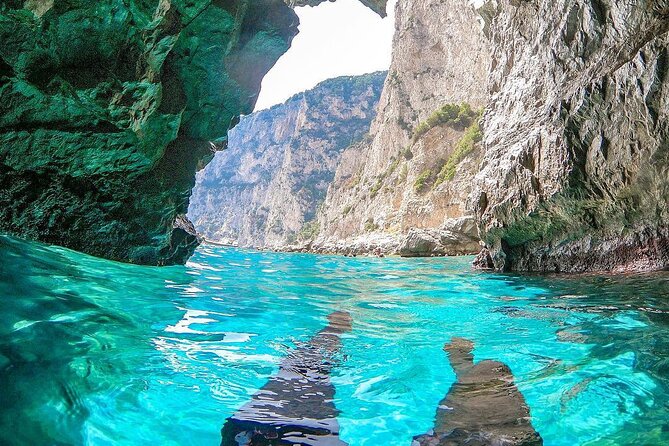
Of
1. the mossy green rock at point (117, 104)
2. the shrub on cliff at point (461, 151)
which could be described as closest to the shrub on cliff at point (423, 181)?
the shrub on cliff at point (461, 151)

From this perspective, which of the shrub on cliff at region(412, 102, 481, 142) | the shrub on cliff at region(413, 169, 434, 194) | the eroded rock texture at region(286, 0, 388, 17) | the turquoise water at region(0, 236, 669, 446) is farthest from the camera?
the shrub on cliff at region(412, 102, 481, 142)

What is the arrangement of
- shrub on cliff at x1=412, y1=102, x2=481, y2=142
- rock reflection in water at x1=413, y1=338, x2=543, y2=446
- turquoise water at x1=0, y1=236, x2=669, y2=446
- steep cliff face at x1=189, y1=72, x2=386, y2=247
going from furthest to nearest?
steep cliff face at x1=189, y1=72, x2=386, y2=247 → shrub on cliff at x1=412, y1=102, x2=481, y2=142 → turquoise water at x1=0, y1=236, x2=669, y2=446 → rock reflection in water at x1=413, y1=338, x2=543, y2=446

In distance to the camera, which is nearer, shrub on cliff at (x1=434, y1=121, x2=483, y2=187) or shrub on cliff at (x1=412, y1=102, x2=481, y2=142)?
shrub on cliff at (x1=434, y1=121, x2=483, y2=187)

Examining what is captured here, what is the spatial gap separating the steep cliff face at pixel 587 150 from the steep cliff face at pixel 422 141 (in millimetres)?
14829

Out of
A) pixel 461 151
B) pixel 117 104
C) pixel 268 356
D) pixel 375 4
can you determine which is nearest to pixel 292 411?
pixel 268 356

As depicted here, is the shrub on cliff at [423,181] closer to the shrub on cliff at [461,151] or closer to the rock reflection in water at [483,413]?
the shrub on cliff at [461,151]

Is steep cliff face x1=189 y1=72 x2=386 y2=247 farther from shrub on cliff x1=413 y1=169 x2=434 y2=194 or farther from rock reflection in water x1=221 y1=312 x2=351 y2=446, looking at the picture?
rock reflection in water x1=221 y1=312 x2=351 y2=446

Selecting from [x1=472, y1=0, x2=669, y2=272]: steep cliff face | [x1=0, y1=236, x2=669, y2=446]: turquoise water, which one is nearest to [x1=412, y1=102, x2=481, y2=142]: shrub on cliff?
[x1=472, y1=0, x2=669, y2=272]: steep cliff face

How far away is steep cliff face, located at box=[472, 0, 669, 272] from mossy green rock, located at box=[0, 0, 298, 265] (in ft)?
21.5

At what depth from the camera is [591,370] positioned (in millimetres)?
3445

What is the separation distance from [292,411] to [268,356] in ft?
4.29

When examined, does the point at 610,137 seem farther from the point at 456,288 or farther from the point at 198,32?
the point at 198,32

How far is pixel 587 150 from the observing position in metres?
8.90

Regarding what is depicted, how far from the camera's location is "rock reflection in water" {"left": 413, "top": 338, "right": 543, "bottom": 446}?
262 cm
